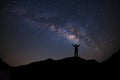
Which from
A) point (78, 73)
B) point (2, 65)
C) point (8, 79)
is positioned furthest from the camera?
point (2, 65)

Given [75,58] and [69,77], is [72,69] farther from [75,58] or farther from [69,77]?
[75,58]

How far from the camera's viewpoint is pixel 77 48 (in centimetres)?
1723

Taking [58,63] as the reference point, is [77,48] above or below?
above

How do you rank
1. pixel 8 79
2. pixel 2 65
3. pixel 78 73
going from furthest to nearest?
pixel 2 65
pixel 8 79
pixel 78 73

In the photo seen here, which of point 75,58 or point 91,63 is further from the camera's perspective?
point 75,58

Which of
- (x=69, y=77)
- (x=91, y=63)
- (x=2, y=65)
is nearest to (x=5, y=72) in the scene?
(x=2, y=65)

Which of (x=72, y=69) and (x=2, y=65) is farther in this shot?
(x=2, y=65)

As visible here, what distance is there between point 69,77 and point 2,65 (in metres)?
6.34

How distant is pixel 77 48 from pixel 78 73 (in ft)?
14.6

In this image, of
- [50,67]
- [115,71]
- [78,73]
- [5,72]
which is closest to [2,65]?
[5,72]

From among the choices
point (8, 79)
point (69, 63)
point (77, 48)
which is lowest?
point (8, 79)

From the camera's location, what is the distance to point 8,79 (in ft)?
48.1

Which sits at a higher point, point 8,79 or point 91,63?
point 91,63

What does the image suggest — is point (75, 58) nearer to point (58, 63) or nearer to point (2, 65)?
point (58, 63)
